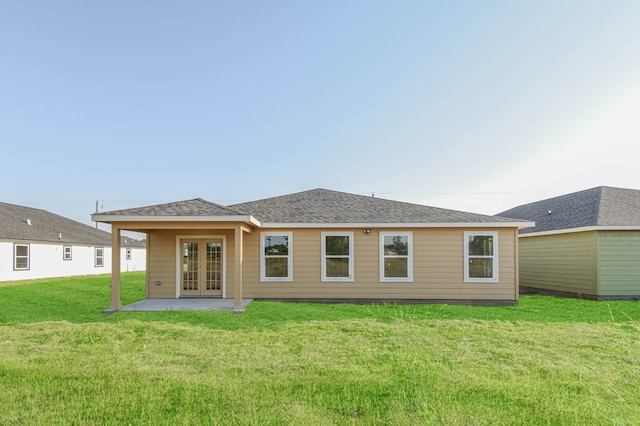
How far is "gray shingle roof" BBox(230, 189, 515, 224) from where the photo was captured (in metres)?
11.1

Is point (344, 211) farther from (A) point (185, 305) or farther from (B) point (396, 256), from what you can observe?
(A) point (185, 305)

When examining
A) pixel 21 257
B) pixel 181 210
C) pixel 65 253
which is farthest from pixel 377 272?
pixel 65 253

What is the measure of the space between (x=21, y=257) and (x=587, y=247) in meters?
25.5

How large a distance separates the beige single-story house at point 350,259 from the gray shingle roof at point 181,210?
112cm

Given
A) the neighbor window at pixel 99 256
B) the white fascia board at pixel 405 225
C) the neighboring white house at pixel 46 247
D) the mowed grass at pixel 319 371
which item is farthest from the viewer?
the neighbor window at pixel 99 256

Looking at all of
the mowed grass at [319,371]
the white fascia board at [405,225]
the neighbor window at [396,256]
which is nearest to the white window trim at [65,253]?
the mowed grass at [319,371]

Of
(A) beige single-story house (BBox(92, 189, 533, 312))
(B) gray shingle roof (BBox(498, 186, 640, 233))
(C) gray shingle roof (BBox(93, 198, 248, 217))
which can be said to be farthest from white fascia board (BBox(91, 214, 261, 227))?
(B) gray shingle roof (BBox(498, 186, 640, 233))

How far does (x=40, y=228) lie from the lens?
20812 mm

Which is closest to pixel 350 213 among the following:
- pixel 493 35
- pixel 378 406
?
pixel 493 35

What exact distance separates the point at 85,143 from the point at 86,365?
1600 cm

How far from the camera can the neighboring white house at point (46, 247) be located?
693 inches

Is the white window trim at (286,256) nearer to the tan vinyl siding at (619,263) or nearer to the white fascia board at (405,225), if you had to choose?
the white fascia board at (405,225)

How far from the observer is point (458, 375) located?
13.7 feet

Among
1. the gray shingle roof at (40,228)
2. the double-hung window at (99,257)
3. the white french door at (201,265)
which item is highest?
the gray shingle roof at (40,228)
